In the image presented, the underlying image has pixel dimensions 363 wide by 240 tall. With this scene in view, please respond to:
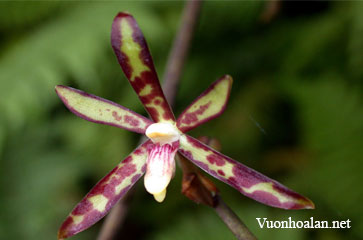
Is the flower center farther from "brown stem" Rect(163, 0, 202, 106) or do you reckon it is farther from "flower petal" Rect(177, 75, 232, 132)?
"brown stem" Rect(163, 0, 202, 106)

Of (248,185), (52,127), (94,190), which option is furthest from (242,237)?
(52,127)

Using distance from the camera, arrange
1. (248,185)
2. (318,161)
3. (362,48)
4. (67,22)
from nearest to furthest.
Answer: (248,185)
(362,48)
(318,161)
(67,22)

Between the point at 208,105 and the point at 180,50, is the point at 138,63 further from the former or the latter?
the point at 180,50

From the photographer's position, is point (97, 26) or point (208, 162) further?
point (97, 26)

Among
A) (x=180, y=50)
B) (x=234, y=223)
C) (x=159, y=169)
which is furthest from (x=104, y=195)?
(x=180, y=50)

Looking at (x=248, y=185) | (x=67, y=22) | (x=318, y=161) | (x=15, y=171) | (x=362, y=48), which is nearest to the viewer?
(x=248, y=185)

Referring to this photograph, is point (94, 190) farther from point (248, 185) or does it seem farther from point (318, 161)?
point (318, 161)

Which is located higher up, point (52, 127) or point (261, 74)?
point (52, 127)

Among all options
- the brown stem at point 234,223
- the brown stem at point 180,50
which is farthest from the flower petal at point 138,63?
the brown stem at point 180,50

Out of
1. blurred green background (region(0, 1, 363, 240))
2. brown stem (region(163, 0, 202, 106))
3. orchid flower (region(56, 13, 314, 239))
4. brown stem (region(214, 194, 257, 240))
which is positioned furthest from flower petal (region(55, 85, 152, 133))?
blurred green background (region(0, 1, 363, 240))
